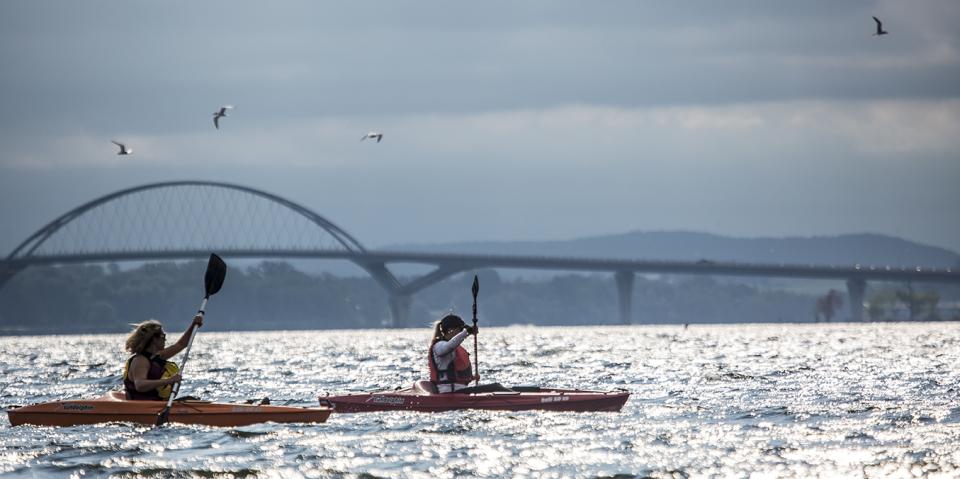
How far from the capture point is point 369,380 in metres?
39.5

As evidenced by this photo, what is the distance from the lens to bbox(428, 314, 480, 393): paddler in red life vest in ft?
78.7

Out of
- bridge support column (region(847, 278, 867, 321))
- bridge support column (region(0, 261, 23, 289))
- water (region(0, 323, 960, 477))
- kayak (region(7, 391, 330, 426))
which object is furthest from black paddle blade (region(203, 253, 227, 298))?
bridge support column (region(847, 278, 867, 321))

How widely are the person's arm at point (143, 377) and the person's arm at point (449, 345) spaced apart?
4.59 meters

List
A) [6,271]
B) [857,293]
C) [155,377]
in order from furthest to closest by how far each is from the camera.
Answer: [857,293], [6,271], [155,377]

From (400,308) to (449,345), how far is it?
385ft

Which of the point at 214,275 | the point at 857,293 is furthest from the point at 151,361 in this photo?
the point at 857,293

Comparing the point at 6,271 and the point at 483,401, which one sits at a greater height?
the point at 6,271

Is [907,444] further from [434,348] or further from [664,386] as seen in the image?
[664,386]

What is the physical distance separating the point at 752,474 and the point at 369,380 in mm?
23054

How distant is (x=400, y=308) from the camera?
141 metres

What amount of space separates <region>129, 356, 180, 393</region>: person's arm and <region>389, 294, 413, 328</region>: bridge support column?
390ft

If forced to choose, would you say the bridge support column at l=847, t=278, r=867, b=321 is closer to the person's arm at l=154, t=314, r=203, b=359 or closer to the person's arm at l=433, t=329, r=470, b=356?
the person's arm at l=433, t=329, r=470, b=356

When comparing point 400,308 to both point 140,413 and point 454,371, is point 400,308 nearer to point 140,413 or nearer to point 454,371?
point 454,371

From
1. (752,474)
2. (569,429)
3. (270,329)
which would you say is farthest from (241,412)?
(270,329)
